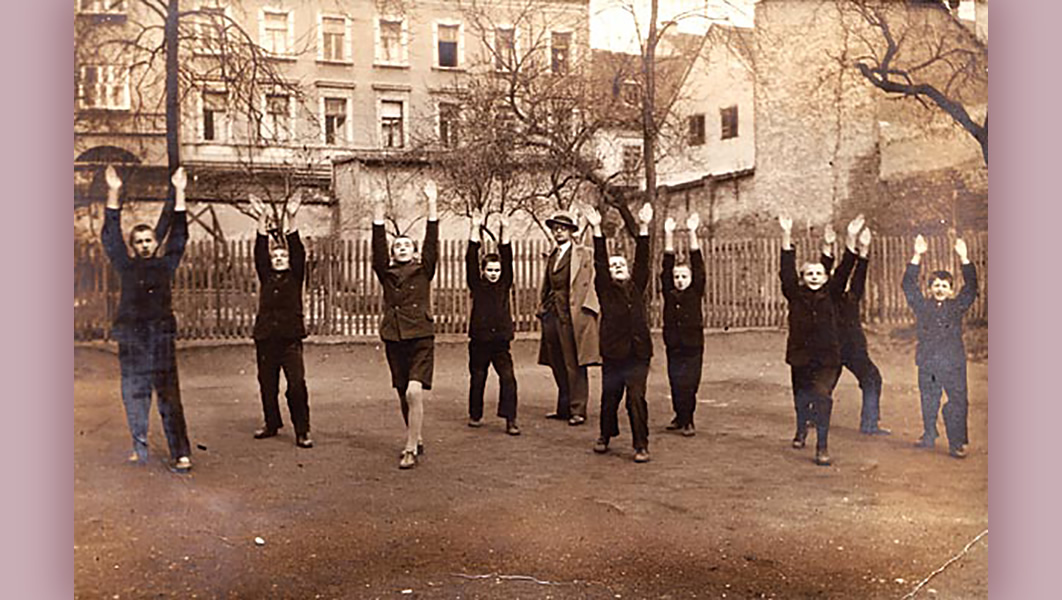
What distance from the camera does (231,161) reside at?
13.7 ft

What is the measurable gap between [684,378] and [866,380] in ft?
2.72

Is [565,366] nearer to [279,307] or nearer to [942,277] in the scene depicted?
[279,307]

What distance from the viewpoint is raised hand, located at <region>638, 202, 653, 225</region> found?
4.32 m

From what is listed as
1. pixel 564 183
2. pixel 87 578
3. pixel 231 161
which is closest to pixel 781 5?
→ pixel 564 183

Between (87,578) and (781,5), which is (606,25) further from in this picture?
(87,578)

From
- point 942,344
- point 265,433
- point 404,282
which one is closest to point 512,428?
point 404,282

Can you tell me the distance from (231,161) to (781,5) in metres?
2.37

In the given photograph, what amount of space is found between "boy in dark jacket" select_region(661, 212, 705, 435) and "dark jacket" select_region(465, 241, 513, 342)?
0.63 metres

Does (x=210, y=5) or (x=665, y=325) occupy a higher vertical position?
(x=210, y=5)

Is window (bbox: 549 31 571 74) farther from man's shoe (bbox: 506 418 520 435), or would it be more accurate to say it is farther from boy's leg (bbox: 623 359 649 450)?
man's shoe (bbox: 506 418 520 435)

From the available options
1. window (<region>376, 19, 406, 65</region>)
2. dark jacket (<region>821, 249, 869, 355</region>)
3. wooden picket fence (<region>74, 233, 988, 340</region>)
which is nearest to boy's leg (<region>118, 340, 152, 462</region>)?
wooden picket fence (<region>74, 233, 988, 340</region>)

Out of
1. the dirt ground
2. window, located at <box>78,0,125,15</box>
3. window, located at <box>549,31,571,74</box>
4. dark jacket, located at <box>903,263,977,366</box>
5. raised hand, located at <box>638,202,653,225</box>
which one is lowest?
the dirt ground

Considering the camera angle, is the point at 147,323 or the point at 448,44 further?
the point at 448,44

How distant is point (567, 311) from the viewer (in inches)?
168
